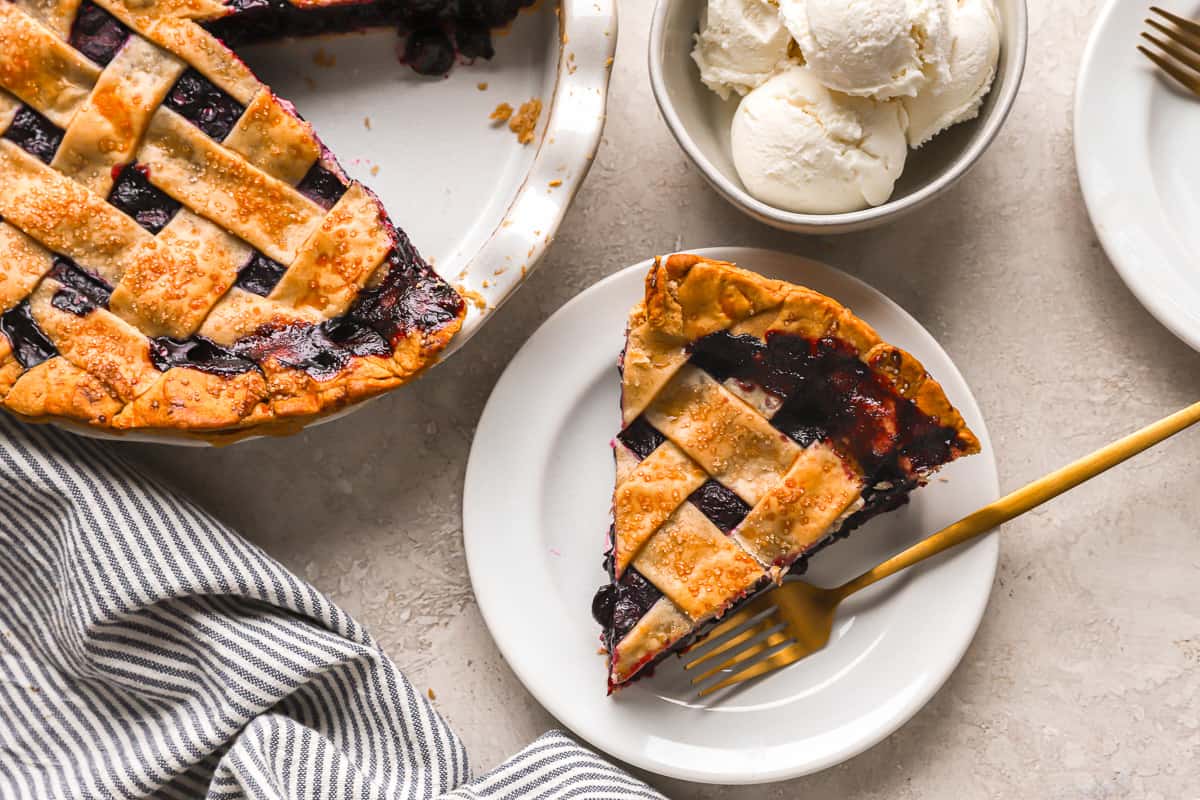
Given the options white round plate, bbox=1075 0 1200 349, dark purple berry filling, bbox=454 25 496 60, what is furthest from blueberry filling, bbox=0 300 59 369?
white round plate, bbox=1075 0 1200 349

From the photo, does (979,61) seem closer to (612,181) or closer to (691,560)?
(612,181)

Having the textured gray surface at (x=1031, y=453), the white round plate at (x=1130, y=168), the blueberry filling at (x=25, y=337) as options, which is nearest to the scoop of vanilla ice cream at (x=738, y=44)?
the textured gray surface at (x=1031, y=453)

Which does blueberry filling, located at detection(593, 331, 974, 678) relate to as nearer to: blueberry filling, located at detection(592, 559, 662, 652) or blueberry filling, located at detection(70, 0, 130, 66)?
blueberry filling, located at detection(592, 559, 662, 652)

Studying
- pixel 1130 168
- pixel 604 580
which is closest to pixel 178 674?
pixel 604 580

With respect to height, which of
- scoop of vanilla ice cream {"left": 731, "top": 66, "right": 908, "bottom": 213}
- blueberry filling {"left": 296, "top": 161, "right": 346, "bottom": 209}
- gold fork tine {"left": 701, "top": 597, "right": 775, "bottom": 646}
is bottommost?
gold fork tine {"left": 701, "top": 597, "right": 775, "bottom": 646}

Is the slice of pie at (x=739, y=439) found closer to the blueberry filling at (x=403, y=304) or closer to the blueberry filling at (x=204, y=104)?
the blueberry filling at (x=403, y=304)

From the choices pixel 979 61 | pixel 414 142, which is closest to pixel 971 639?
pixel 979 61

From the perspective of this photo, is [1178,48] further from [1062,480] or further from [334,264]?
[334,264]
